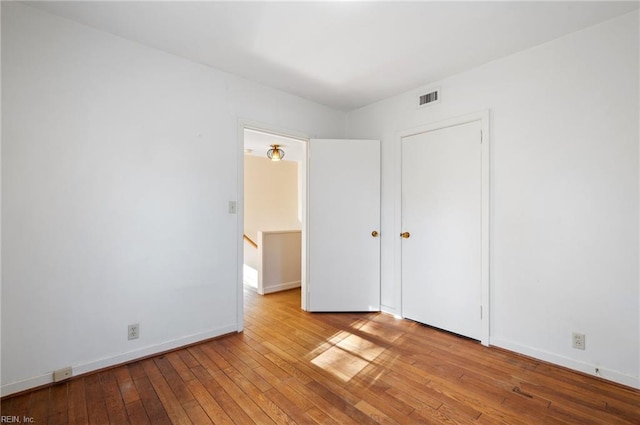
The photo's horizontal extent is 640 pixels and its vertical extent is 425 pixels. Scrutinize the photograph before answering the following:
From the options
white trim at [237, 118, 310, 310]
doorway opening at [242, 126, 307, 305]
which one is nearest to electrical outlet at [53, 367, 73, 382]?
white trim at [237, 118, 310, 310]

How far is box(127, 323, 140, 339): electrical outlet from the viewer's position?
235cm

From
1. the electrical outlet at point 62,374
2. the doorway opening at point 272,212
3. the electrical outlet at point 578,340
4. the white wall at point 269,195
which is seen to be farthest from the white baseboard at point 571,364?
the white wall at point 269,195

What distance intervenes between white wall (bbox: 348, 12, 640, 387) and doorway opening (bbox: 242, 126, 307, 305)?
206cm

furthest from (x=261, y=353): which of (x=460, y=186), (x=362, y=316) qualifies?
(x=460, y=186)

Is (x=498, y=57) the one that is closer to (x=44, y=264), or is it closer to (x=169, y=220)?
(x=169, y=220)

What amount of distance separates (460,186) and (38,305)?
3.44m

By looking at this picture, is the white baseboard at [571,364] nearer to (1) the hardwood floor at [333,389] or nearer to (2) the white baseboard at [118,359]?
(1) the hardwood floor at [333,389]

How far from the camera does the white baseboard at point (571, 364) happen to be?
2.01 metres

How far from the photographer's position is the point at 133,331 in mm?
2369

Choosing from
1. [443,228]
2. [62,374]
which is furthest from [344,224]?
[62,374]

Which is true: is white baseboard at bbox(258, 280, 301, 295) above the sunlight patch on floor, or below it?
above

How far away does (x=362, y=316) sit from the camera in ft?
11.3

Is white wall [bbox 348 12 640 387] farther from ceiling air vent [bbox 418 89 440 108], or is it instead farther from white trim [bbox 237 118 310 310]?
white trim [bbox 237 118 310 310]

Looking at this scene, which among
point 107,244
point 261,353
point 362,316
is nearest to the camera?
point 107,244
